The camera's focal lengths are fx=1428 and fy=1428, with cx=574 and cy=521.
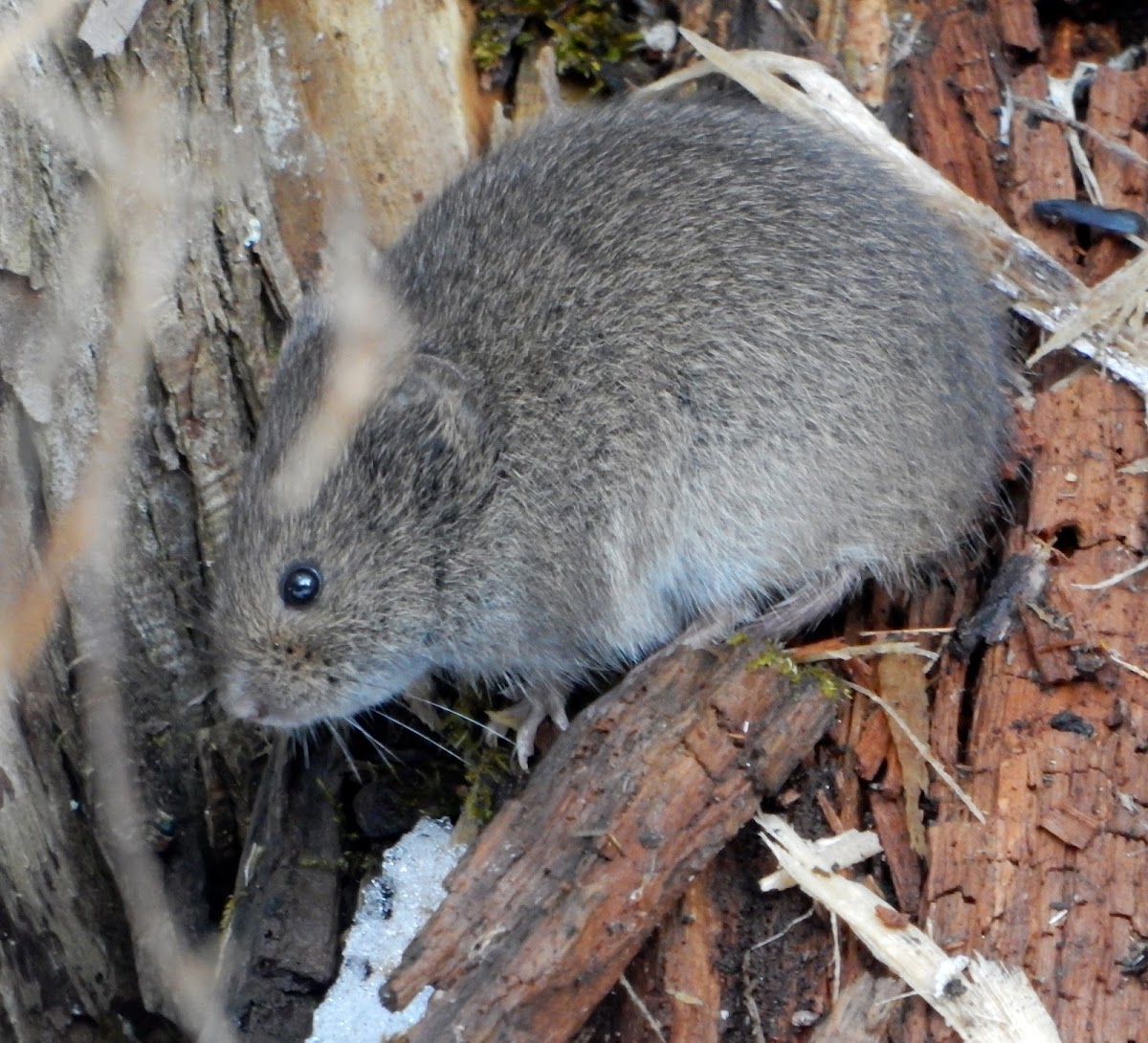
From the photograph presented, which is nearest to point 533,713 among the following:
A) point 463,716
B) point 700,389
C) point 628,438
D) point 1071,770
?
point 463,716

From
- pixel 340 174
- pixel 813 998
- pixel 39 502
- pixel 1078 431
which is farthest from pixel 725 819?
pixel 340 174

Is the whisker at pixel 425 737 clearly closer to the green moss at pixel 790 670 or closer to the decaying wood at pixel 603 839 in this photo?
the decaying wood at pixel 603 839

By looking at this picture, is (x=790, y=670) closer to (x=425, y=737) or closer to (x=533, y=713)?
(x=533, y=713)

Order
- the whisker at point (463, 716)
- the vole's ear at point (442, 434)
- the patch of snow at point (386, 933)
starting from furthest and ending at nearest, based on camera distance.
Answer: the whisker at point (463, 716)
the vole's ear at point (442, 434)
the patch of snow at point (386, 933)

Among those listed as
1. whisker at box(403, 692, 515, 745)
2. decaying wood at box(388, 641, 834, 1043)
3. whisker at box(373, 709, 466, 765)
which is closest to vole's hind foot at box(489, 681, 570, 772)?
whisker at box(403, 692, 515, 745)

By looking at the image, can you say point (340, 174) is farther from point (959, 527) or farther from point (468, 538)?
point (959, 527)

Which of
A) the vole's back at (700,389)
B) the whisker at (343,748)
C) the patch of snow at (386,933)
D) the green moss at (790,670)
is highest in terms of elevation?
the vole's back at (700,389)

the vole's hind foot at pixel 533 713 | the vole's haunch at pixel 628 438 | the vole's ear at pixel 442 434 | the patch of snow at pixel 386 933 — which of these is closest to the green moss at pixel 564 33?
the vole's haunch at pixel 628 438

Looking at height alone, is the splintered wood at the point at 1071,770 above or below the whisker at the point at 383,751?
below
